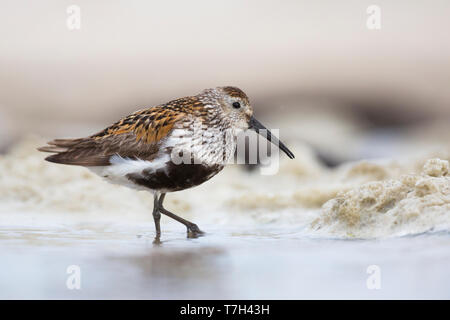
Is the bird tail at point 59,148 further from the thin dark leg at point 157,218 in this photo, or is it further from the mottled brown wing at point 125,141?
the thin dark leg at point 157,218

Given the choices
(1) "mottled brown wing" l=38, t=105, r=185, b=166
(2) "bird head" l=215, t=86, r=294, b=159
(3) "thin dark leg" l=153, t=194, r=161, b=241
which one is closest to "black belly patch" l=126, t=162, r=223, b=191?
(1) "mottled brown wing" l=38, t=105, r=185, b=166

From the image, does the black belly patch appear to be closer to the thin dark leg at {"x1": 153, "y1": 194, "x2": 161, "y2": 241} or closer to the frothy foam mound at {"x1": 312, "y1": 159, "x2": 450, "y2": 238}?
the thin dark leg at {"x1": 153, "y1": 194, "x2": 161, "y2": 241}

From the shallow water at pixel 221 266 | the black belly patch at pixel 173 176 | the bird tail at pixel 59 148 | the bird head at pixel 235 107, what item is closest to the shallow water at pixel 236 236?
the shallow water at pixel 221 266

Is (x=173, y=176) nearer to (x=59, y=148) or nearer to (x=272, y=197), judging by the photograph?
(x=59, y=148)

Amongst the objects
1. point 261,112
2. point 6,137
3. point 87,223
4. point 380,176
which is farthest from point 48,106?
point 380,176

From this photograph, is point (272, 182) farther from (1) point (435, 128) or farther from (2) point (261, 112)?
(1) point (435, 128)

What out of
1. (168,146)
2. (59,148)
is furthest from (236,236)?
(59,148)

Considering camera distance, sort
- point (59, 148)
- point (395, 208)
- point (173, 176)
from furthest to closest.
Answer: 1. point (59, 148)
2. point (173, 176)
3. point (395, 208)

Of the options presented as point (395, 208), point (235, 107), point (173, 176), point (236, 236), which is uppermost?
point (235, 107)
